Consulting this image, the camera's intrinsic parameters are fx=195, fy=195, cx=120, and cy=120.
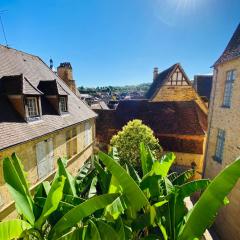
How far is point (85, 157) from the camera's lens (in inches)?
642

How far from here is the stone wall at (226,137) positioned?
10.4 m

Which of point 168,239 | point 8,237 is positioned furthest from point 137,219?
point 8,237

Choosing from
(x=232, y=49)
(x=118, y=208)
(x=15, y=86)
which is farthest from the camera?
(x=232, y=49)

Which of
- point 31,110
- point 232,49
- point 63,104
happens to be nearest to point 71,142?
point 63,104

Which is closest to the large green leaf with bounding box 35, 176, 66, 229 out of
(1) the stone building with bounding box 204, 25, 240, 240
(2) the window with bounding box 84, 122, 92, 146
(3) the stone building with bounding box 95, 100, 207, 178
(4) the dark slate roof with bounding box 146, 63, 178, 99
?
(1) the stone building with bounding box 204, 25, 240, 240

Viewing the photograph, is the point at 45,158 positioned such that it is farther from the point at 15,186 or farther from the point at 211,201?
the point at 211,201

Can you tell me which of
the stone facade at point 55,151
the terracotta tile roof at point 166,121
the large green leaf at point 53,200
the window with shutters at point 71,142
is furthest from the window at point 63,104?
the large green leaf at point 53,200

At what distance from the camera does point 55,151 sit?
11.6 metres

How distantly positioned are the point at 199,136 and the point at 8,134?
602 inches

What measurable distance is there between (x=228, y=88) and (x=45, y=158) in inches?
457

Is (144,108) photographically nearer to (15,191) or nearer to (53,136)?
(53,136)

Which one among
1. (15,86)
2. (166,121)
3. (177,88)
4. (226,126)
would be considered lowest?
(166,121)

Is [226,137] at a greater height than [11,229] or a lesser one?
lesser

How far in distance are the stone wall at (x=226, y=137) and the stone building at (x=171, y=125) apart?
3.31 metres
